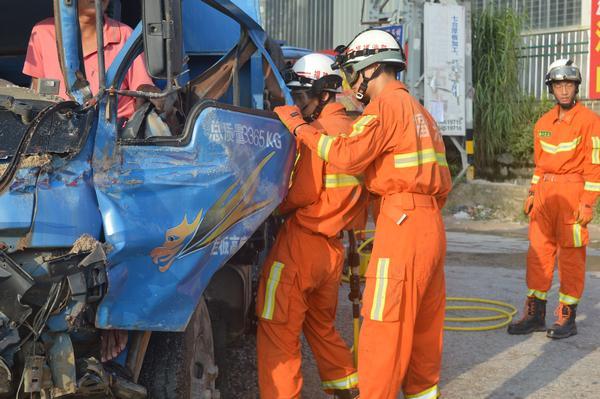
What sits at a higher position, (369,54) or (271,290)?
(369,54)

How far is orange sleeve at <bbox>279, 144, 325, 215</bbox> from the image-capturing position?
167 inches

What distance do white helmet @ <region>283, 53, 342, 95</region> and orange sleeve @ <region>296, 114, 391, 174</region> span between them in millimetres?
808

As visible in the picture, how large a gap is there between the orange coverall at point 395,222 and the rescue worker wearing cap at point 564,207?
2.64 meters

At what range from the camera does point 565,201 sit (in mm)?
6418

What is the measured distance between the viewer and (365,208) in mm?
4547

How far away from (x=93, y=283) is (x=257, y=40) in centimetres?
191

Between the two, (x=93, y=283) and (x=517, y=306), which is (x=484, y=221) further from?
(x=93, y=283)

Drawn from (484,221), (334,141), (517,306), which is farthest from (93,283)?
(484,221)

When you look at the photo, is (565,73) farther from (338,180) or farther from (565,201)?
(338,180)

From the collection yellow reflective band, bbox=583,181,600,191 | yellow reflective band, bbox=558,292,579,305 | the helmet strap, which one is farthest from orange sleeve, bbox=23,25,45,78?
yellow reflective band, bbox=558,292,579,305

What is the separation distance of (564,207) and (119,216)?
169 inches

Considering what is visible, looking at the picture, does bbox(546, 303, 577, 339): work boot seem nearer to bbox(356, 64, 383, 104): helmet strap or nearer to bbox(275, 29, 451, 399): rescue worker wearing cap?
bbox(275, 29, 451, 399): rescue worker wearing cap

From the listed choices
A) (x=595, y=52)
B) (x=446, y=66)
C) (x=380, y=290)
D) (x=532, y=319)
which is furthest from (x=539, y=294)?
(x=595, y=52)

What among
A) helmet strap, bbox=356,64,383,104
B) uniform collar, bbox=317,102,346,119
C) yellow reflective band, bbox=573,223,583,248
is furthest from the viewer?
yellow reflective band, bbox=573,223,583,248
